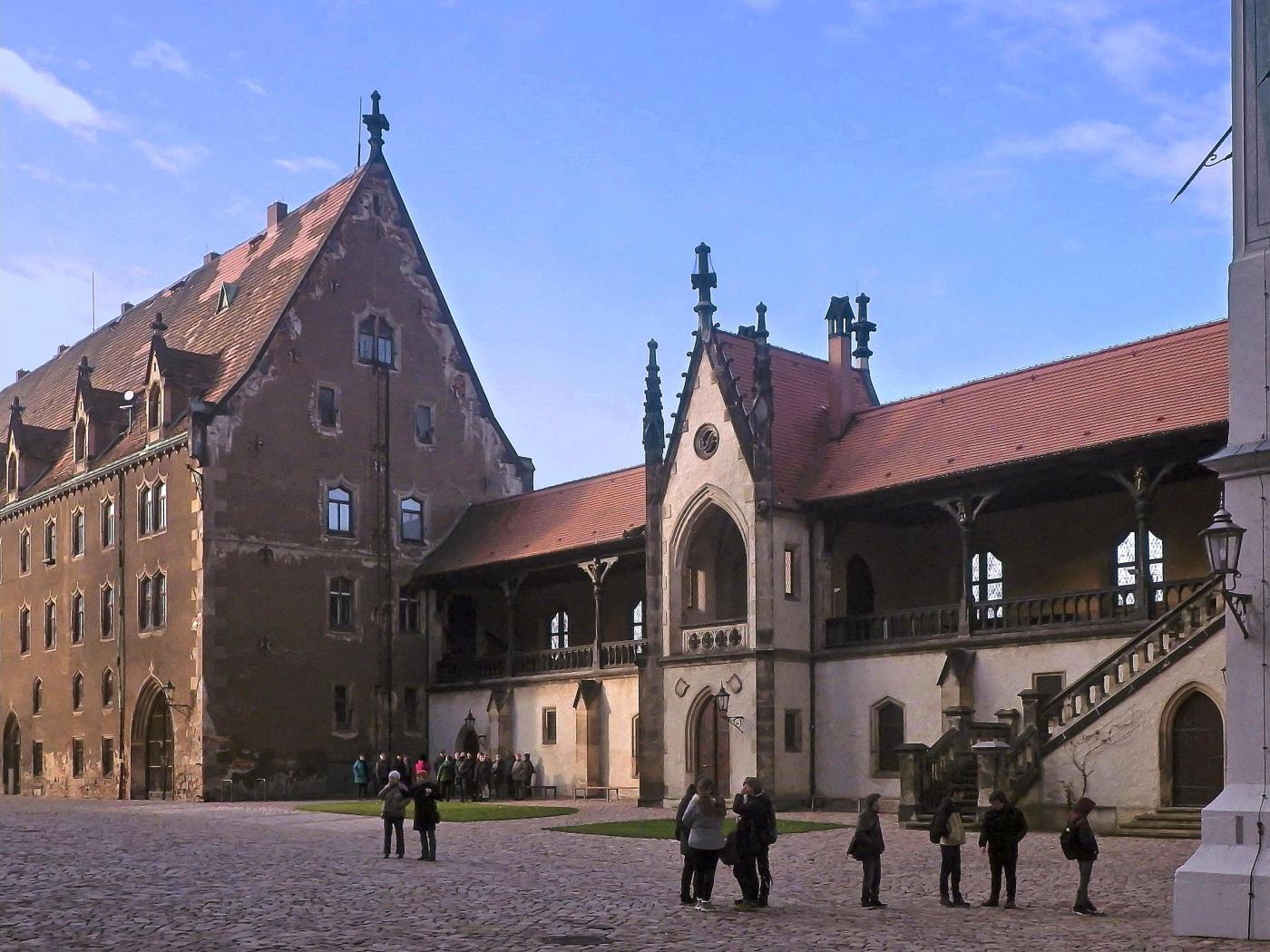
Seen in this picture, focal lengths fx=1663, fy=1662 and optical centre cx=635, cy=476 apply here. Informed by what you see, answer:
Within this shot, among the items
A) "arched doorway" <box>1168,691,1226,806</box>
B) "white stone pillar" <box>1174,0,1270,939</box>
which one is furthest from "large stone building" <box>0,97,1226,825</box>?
"white stone pillar" <box>1174,0,1270,939</box>

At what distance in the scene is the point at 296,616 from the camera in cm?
4759

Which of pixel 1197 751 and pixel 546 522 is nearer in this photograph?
pixel 1197 751

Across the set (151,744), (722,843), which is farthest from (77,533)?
(722,843)

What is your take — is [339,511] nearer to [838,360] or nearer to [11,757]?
[838,360]

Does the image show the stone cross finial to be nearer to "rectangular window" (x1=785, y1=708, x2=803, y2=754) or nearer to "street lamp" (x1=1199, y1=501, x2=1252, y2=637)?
"rectangular window" (x1=785, y1=708, x2=803, y2=754)

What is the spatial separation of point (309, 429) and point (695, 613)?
14.9 meters

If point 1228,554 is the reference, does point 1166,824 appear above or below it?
below

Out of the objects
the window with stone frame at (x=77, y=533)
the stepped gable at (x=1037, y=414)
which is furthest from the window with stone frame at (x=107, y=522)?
the stepped gable at (x=1037, y=414)

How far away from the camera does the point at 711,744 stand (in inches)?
1522

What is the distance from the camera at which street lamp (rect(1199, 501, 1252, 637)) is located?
632 inches

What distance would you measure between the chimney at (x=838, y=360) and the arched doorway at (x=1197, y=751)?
46.2ft

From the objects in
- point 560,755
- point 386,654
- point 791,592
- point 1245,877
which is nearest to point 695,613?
point 791,592

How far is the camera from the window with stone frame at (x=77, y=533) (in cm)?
5391

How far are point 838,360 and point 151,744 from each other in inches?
911
